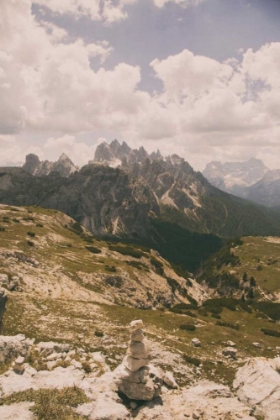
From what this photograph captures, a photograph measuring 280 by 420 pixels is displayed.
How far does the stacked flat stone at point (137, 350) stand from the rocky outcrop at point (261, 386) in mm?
8069

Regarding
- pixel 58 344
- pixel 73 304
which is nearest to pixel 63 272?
pixel 73 304

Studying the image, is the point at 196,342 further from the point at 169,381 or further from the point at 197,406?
the point at 197,406

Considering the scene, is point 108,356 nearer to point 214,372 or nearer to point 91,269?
point 214,372

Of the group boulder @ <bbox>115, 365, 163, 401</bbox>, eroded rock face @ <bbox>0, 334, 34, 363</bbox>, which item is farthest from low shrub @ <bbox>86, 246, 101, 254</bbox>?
boulder @ <bbox>115, 365, 163, 401</bbox>

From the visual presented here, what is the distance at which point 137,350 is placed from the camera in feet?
71.8

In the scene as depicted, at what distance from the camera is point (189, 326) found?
40.3 m

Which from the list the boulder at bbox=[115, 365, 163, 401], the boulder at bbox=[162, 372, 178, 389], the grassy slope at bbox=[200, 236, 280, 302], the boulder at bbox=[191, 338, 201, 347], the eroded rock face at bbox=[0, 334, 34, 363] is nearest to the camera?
the boulder at bbox=[115, 365, 163, 401]

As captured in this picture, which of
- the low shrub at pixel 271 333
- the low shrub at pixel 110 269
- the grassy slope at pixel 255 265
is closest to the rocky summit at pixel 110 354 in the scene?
the low shrub at pixel 271 333

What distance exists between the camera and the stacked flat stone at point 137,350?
70.7ft

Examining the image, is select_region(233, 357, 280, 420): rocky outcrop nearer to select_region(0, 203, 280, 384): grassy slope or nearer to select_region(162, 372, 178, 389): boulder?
select_region(0, 203, 280, 384): grassy slope

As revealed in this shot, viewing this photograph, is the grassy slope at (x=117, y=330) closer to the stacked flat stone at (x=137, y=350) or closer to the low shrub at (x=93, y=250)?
the stacked flat stone at (x=137, y=350)

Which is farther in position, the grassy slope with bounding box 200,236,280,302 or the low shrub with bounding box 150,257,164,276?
the grassy slope with bounding box 200,236,280,302

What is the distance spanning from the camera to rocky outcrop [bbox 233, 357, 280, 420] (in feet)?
67.4

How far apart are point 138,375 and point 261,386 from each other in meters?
9.51
